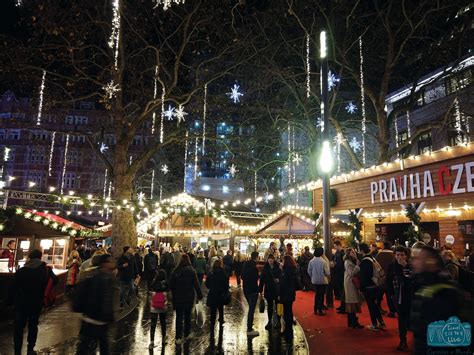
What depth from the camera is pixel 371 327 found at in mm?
7957

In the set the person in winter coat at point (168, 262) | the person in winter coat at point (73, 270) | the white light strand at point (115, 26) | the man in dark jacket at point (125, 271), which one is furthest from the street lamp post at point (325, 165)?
the person in winter coat at point (73, 270)

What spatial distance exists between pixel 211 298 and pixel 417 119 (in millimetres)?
19858

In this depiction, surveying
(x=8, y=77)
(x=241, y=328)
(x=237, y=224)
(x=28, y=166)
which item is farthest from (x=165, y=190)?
(x=241, y=328)

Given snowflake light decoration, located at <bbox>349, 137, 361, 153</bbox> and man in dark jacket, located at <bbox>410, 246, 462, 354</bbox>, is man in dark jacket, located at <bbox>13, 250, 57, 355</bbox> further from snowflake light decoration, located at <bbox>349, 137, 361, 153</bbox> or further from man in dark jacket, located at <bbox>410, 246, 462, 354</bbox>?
snowflake light decoration, located at <bbox>349, 137, 361, 153</bbox>

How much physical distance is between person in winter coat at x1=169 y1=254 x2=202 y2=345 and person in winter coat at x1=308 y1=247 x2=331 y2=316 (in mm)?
3879

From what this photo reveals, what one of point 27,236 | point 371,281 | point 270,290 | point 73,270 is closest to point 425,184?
point 371,281

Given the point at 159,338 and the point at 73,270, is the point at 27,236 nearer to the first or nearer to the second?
the point at 73,270

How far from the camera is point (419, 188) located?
862 centimetres

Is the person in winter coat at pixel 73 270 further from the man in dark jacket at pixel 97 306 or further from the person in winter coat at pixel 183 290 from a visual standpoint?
the man in dark jacket at pixel 97 306

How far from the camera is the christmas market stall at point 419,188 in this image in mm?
7626

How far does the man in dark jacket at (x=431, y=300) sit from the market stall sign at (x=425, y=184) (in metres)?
4.70

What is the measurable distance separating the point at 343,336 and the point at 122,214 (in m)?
11.5

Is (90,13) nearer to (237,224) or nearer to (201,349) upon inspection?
(237,224)

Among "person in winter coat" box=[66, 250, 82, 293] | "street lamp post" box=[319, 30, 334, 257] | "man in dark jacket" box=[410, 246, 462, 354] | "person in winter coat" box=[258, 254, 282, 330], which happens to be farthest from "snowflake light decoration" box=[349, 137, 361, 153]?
"man in dark jacket" box=[410, 246, 462, 354]
